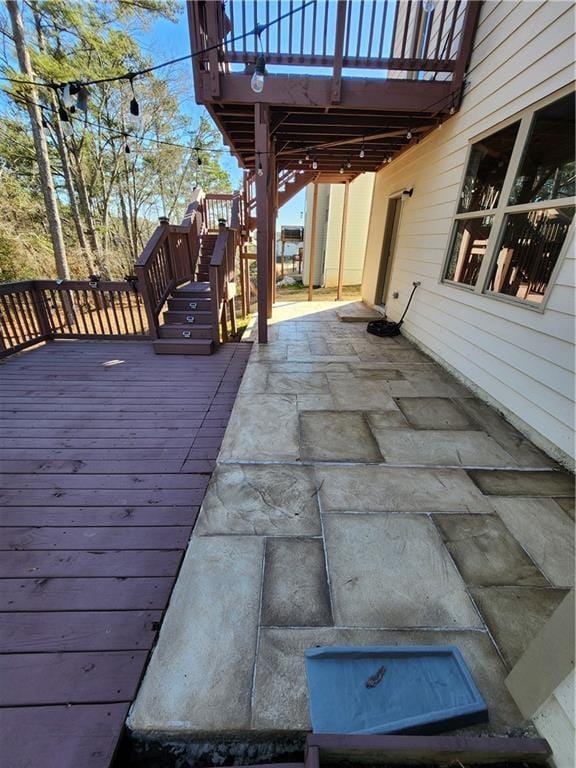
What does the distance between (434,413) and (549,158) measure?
2.05m

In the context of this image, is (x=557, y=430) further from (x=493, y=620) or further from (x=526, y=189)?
(x=526, y=189)

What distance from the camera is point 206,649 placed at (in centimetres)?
112

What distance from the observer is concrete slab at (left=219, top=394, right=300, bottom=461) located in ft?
7.15

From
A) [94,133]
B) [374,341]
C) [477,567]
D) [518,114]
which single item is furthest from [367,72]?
[94,133]

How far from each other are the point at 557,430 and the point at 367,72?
386 centimetres

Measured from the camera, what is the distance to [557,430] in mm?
2148

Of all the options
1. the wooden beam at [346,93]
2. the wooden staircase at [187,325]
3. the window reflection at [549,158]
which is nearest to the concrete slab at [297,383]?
the wooden staircase at [187,325]

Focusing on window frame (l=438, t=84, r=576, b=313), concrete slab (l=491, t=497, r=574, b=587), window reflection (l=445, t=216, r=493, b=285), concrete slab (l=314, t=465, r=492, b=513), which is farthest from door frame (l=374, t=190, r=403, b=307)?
concrete slab (l=491, t=497, r=574, b=587)

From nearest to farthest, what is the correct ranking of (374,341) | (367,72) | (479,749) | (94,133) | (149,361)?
(479,749) < (367,72) < (149,361) < (374,341) < (94,133)

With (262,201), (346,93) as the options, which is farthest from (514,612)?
(346,93)

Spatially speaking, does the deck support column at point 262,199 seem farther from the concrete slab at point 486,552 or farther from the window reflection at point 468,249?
the concrete slab at point 486,552

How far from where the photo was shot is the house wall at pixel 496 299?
2131 mm

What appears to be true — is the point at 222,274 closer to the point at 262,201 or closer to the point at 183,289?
the point at 183,289

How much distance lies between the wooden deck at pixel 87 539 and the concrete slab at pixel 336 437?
0.67m
